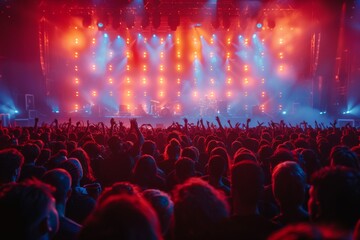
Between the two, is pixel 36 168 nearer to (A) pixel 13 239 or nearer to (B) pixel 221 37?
(A) pixel 13 239

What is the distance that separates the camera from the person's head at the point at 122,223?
3.70 feet

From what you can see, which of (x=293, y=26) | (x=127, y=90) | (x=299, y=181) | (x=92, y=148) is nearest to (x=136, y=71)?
(x=127, y=90)

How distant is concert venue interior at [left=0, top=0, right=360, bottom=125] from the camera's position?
16859 millimetres

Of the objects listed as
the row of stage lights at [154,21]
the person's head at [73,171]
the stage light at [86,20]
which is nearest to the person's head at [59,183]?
the person's head at [73,171]

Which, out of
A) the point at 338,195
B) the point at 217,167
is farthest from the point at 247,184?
the point at 217,167

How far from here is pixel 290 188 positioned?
259 cm

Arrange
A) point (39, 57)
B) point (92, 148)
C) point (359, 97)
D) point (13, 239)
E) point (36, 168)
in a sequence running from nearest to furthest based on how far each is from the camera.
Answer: point (13, 239) → point (36, 168) → point (92, 148) → point (359, 97) → point (39, 57)

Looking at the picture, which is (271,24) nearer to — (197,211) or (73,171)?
(73,171)

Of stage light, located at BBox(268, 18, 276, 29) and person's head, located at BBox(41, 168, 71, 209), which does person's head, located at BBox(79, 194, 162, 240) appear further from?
stage light, located at BBox(268, 18, 276, 29)

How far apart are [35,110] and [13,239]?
64.3 ft

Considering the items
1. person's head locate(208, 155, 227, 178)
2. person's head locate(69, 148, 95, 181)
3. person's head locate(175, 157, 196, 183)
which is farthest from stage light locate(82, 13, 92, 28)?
person's head locate(208, 155, 227, 178)

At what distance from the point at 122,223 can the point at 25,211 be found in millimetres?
654

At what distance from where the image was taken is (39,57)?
18750 millimetres

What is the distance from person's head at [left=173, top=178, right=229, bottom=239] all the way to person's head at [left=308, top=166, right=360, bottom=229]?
58 cm
